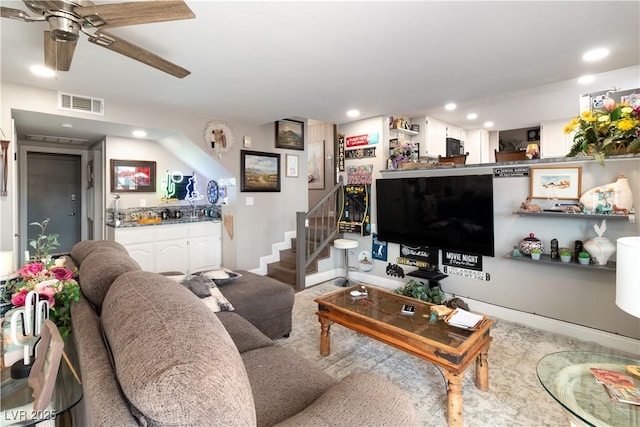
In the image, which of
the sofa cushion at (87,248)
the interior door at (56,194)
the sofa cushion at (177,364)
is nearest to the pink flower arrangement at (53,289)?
the sofa cushion at (87,248)

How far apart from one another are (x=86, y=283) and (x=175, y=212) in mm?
3442

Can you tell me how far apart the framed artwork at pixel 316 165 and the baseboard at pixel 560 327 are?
3496 mm

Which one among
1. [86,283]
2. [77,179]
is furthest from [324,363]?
[77,179]

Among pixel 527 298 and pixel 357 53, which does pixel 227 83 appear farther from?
pixel 527 298

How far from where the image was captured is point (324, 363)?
245cm

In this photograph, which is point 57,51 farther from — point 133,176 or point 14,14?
point 133,176

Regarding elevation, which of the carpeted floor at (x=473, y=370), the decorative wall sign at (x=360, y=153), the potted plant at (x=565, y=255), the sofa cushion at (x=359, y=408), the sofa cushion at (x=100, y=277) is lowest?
the carpeted floor at (x=473, y=370)

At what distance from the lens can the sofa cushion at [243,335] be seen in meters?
1.80

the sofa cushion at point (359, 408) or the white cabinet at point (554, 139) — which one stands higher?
the white cabinet at point (554, 139)

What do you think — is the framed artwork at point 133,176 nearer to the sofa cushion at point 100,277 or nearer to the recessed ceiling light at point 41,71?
the recessed ceiling light at point 41,71

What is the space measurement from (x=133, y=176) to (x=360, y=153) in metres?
3.42

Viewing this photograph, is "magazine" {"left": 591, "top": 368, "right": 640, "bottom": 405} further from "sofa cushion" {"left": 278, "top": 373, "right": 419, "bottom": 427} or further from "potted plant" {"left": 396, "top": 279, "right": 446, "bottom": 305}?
"potted plant" {"left": 396, "top": 279, "right": 446, "bottom": 305}

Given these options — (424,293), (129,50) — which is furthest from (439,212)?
(129,50)

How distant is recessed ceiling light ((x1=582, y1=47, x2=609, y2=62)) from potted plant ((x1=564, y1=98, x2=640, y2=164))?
1.18ft
